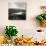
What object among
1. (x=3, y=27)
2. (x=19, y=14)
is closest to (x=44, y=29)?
(x=19, y=14)

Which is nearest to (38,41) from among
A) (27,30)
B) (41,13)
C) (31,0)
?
(27,30)

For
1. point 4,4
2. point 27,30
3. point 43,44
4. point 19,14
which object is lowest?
point 43,44

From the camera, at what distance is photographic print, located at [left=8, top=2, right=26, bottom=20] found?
278 centimetres

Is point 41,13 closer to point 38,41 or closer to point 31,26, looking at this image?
point 31,26

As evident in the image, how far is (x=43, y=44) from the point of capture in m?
2.70

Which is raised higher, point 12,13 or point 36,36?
point 12,13

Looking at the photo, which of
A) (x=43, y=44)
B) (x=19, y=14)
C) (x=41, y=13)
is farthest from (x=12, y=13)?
(x=43, y=44)

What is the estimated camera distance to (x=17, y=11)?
2.79 meters

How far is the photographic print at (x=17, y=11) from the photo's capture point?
9.11 ft

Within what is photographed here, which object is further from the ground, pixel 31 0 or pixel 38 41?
pixel 31 0

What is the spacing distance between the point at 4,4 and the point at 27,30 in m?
0.62

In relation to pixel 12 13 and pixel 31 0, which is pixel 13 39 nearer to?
pixel 12 13

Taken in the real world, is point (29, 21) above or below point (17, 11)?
below

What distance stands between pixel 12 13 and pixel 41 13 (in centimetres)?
53
